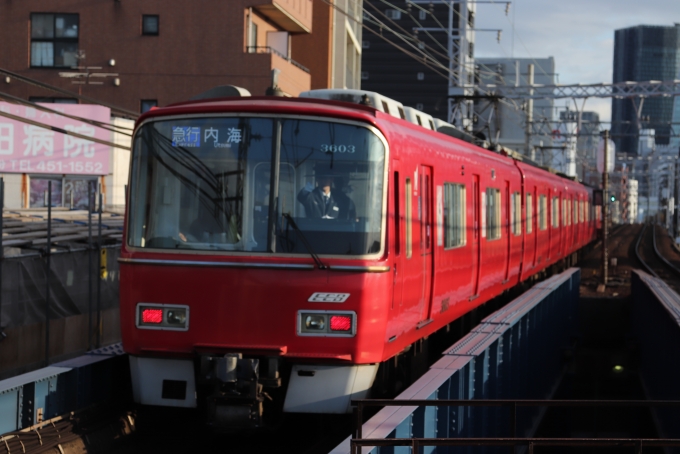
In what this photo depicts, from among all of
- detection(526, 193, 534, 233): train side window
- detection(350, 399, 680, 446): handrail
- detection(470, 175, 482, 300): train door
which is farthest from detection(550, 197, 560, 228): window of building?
detection(350, 399, 680, 446): handrail

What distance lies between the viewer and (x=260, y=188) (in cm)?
748

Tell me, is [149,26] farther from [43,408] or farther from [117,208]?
[43,408]

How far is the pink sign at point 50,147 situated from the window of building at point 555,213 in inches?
402

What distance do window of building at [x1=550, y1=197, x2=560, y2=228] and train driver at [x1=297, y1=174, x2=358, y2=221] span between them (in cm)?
1505

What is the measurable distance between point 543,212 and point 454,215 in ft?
32.5

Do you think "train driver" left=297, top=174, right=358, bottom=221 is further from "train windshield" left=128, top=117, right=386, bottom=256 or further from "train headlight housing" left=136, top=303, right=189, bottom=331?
"train headlight housing" left=136, top=303, right=189, bottom=331

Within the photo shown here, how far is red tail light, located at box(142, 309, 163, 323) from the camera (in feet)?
24.9

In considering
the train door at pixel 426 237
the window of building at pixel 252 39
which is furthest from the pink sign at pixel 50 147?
the train door at pixel 426 237

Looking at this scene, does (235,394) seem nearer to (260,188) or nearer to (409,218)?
(260,188)

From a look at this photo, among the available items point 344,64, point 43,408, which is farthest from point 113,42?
point 43,408

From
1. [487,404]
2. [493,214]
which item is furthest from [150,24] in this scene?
[487,404]

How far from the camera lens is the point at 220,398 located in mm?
7246

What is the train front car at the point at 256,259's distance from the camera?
7355 millimetres

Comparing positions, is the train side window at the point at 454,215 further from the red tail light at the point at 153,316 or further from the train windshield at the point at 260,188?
the red tail light at the point at 153,316
